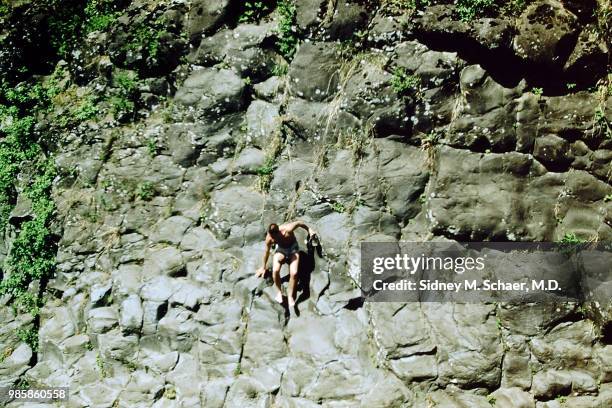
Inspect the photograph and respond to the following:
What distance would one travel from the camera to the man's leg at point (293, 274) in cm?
784

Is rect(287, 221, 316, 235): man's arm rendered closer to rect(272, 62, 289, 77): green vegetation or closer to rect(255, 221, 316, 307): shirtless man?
rect(255, 221, 316, 307): shirtless man

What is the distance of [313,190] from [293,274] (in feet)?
5.30

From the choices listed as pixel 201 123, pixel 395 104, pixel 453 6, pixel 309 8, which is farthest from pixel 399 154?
pixel 201 123

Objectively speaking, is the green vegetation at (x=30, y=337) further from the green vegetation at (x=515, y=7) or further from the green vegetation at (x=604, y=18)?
the green vegetation at (x=604, y=18)

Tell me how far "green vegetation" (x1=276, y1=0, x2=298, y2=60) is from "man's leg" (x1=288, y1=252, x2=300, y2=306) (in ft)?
13.4

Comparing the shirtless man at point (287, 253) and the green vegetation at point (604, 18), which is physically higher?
the green vegetation at point (604, 18)

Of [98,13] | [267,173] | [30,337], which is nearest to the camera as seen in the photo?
[267,173]

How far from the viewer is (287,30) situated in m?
8.96

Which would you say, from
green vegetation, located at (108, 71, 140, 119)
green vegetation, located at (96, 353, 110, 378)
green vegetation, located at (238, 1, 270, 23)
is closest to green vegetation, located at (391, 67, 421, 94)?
green vegetation, located at (238, 1, 270, 23)

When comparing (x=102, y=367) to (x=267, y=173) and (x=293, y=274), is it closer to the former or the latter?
(x=293, y=274)

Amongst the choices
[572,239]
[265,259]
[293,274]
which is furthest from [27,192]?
[572,239]

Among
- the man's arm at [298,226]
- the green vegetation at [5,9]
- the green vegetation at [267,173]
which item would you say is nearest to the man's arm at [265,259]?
the man's arm at [298,226]

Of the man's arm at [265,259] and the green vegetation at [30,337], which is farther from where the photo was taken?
the green vegetation at [30,337]

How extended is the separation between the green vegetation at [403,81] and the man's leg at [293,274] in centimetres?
347
